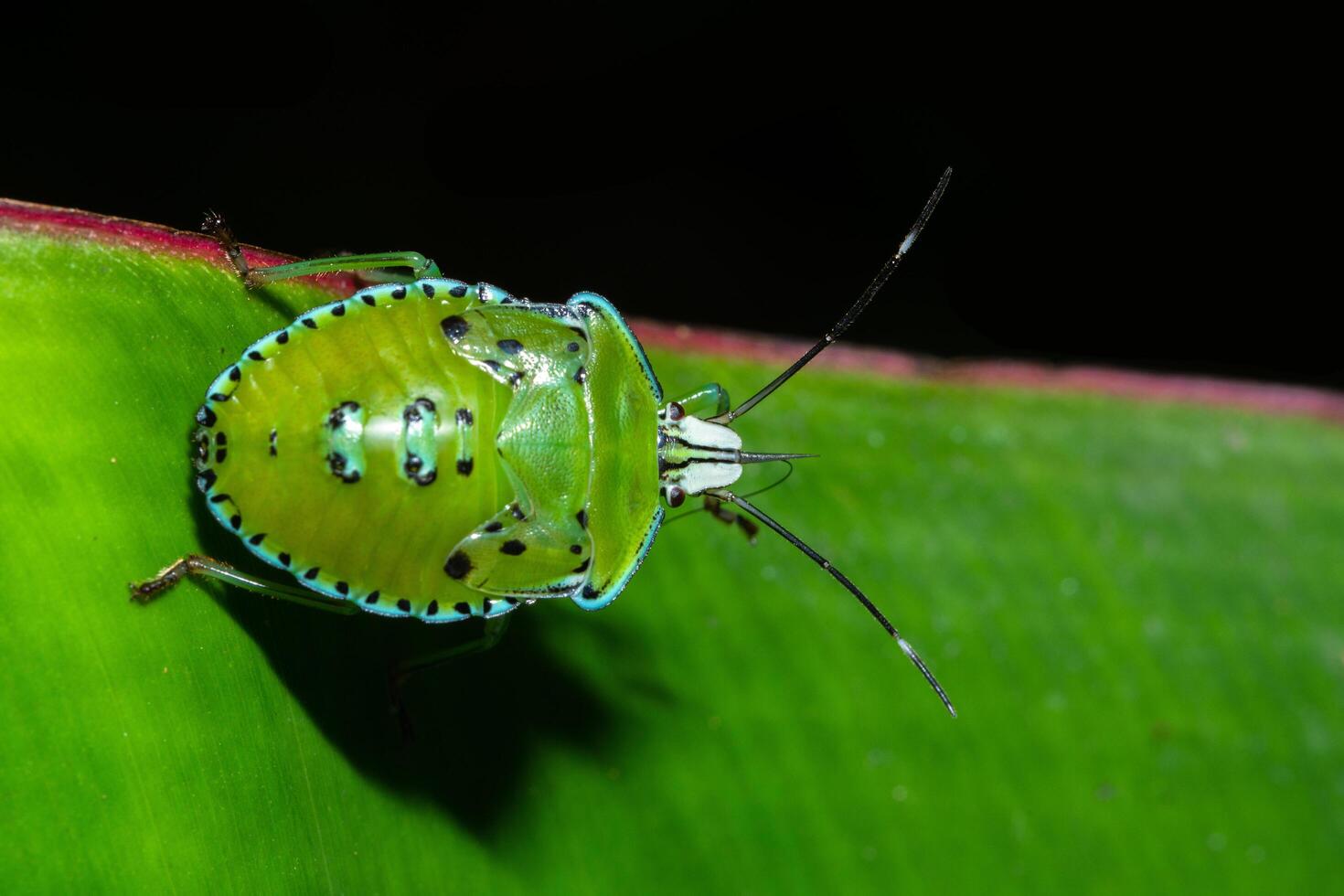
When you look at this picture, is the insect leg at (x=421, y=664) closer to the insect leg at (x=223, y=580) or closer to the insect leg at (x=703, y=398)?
the insect leg at (x=223, y=580)

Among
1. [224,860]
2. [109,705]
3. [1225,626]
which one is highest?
[109,705]

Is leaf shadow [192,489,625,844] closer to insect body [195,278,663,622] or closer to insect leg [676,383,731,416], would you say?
insect body [195,278,663,622]

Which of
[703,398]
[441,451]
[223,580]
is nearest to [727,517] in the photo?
[703,398]

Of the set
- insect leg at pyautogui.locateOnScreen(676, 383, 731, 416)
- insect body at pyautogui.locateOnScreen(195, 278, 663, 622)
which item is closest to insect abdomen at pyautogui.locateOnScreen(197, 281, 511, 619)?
insect body at pyautogui.locateOnScreen(195, 278, 663, 622)

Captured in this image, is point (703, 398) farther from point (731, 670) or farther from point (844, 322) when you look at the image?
point (731, 670)

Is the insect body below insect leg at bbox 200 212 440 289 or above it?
below

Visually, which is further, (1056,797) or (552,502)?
(1056,797)

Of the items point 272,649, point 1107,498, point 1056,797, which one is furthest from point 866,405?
point 272,649

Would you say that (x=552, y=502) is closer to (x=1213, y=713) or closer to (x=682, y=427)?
(x=682, y=427)

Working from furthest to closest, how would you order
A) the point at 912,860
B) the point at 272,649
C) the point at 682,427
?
the point at 912,860
the point at 682,427
the point at 272,649
